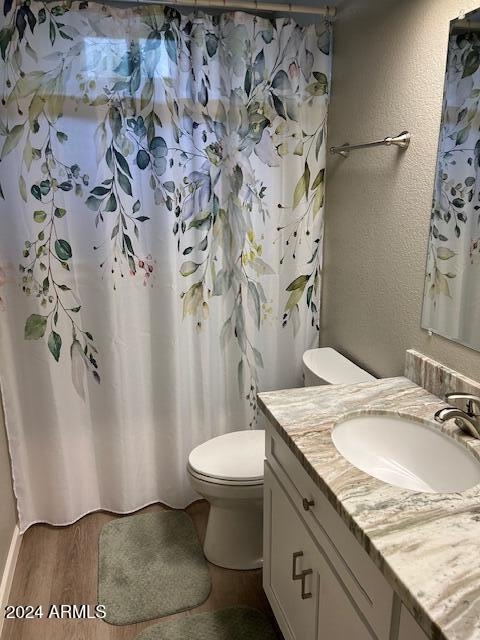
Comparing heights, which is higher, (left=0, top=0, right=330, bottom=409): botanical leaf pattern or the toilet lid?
(left=0, top=0, right=330, bottom=409): botanical leaf pattern

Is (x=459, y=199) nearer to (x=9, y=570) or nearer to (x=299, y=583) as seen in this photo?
(x=299, y=583)

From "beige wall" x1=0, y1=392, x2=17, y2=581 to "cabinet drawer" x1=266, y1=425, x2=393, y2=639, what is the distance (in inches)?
47.2

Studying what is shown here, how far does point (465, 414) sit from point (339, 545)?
0.47m

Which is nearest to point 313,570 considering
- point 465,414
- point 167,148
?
point 465,414

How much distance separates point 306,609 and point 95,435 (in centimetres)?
125

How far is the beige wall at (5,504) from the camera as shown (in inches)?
72.0

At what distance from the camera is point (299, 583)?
129cm

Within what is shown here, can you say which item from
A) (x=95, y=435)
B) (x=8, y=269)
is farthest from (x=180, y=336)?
(x=8, y=269)

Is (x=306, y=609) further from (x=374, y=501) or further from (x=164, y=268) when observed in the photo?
(x=164, y=268)

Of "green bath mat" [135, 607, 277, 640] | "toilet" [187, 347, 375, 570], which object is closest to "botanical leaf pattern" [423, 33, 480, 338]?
"toilet" [187, 347, 375, 570]

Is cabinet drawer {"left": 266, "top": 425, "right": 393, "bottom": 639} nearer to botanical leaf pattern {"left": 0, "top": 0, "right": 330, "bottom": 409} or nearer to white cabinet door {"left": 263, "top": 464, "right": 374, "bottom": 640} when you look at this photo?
white cabinet door {"left": 263, "top": 464, "right": 374, "bottom": 640}

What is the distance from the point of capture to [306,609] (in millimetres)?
1240

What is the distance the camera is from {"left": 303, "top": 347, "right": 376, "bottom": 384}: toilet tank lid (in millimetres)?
1823

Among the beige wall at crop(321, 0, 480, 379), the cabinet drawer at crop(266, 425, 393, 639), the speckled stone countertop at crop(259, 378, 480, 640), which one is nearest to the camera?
the speckled stone countertop at crop(259, 378, 480, 640)
